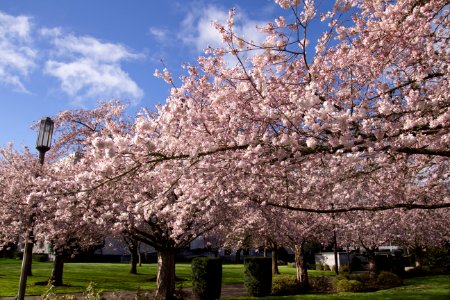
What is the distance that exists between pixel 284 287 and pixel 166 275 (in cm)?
701

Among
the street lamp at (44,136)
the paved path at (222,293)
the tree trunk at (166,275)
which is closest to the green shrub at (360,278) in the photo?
the paved path at (222,293)

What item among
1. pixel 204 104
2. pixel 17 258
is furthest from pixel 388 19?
pixel 17 258

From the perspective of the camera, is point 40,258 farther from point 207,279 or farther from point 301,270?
point 207,279

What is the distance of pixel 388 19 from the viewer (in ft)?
21.6

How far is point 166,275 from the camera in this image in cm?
1522

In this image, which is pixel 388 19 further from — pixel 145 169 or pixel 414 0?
pixel 145 169

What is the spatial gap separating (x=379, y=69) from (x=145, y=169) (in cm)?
443

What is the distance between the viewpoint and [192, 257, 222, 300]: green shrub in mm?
16734

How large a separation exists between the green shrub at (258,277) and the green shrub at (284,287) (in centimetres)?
90

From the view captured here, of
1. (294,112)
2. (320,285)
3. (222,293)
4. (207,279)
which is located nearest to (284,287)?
(222,293)

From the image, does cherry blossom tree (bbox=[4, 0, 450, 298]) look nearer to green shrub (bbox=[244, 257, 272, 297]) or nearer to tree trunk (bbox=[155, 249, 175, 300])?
tree trunk (bbox=[155, 249, 175, 300])

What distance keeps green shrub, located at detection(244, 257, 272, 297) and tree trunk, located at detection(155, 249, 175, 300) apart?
445cm

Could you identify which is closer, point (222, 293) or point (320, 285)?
point (222, 293)

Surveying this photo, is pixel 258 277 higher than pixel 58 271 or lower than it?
higher
